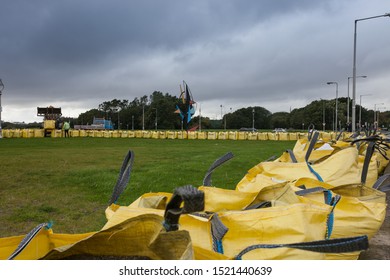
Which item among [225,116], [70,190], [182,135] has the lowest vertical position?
[70,190]

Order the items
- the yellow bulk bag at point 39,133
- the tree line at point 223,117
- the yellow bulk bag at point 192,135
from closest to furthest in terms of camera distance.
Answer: the yellow bulk bag at point 192,135 → the yellow bulk bag at point 39,133 → the tree line at point 223,117

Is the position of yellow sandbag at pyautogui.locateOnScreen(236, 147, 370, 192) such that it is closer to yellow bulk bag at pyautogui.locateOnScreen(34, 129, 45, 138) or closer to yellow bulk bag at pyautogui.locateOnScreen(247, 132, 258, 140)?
yellow bulk bag at pyautogui.locateOnScreen(247, 132, 258, 140)

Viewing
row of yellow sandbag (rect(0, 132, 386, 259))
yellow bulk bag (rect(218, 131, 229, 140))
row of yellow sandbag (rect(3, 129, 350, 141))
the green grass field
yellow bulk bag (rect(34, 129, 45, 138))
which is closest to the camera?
row of yellow sandbag (rect(0, 132, 386, 259))

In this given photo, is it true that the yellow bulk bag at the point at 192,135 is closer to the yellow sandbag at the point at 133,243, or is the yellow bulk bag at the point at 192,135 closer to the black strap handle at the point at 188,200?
the yellow sandbag at the point at 133,243

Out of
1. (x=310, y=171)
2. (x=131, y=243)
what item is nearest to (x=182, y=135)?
(x=310, y=171)

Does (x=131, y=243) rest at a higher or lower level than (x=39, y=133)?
lower

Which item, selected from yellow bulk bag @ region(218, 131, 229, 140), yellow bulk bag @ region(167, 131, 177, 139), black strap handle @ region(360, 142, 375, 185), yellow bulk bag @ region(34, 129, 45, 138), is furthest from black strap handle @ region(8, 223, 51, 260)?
yellow bulk bag @ region(34, 129, 45, 138)

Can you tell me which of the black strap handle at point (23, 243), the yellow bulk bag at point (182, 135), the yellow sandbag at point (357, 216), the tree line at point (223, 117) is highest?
the tree line at point (223, 117)

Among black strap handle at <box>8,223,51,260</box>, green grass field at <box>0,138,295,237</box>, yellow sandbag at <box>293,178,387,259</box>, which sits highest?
black strap handle at <box>8,223,51,260</box>

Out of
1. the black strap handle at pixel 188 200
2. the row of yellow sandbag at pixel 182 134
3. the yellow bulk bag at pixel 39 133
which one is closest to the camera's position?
the black strap handle at pixel 188 200

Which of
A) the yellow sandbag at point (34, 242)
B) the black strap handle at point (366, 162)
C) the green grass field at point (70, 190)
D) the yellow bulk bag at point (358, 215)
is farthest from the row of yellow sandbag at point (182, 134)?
the yellow sandbag at point (34, 242)

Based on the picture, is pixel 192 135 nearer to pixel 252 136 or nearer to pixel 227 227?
pixel 252 136

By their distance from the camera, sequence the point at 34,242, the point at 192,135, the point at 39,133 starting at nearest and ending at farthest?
1. the point at 34,242
2. the point at 192,135
3. the point at 39,133

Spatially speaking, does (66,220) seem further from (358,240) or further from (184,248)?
(358,240)
